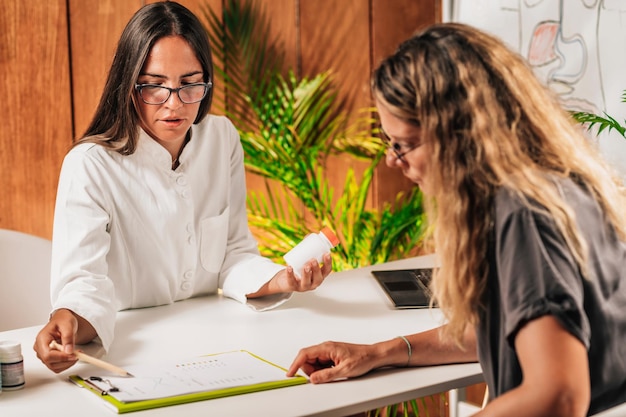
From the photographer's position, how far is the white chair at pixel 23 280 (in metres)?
2.41

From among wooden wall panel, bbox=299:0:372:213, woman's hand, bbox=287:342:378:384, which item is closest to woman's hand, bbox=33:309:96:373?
woman's hand, bbox=287:342:378:384

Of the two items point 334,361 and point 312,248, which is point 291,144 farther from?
point 334,361

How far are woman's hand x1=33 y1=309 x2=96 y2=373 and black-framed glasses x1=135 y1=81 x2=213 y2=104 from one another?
598mm

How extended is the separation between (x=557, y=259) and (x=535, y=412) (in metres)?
0.23

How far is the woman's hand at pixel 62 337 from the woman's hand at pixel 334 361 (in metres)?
0.45

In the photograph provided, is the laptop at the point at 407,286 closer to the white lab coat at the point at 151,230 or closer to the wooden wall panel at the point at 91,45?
the white lab coat at the point at 151,230

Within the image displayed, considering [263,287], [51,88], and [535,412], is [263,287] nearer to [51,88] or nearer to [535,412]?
[535,412]

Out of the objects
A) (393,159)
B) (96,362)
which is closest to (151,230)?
(96,362)

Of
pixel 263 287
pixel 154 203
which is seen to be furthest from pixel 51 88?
pixel 263 287

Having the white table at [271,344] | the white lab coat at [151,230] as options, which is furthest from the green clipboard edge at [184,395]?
the white lab coat at [151,230]

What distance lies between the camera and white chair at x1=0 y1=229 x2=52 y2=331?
2410 millimetres

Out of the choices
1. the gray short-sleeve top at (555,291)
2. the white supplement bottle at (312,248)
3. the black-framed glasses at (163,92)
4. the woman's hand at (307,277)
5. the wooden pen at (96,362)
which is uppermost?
the black-framed glasses at (163,92)

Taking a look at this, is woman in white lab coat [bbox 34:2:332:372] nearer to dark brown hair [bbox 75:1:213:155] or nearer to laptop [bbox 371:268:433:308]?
dark brown hair [bbox 75:1:213:155]

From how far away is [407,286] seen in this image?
238cm
